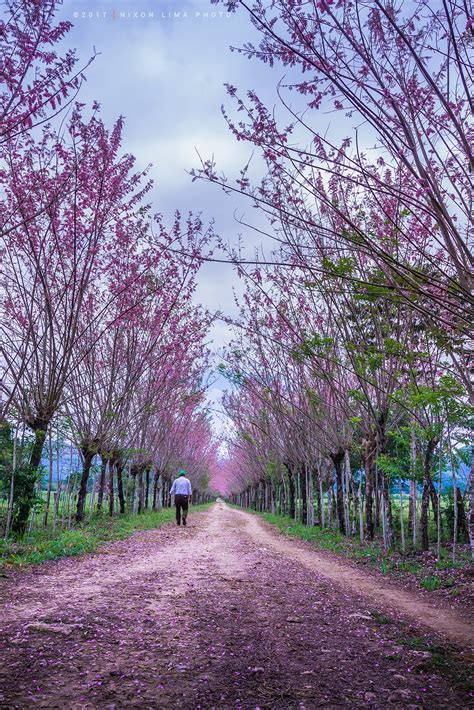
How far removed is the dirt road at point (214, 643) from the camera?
337cm

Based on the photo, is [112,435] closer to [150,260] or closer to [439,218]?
[150,260]

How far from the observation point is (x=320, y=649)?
4.45 metres

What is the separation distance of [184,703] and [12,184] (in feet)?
27.4

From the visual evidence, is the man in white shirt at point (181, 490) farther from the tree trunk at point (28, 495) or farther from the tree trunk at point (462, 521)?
the tree trunk at point (462, 521)

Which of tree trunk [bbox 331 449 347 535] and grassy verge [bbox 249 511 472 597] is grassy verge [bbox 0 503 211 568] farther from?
tree trunk [bbox 331 449 347 535]

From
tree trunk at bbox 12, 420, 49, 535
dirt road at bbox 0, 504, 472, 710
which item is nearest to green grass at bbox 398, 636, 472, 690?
dirt road at bbox 0, 504, 472, 710

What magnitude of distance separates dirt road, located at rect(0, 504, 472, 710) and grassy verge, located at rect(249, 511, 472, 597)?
1.19 m

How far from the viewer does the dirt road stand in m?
3.37

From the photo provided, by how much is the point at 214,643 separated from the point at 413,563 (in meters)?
7.14

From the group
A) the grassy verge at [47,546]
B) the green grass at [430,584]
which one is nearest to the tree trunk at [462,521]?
the green grass at [430,584]

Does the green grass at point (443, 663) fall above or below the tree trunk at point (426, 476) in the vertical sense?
below

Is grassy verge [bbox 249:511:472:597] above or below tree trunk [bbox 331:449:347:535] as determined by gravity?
below

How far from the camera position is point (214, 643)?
445 cm

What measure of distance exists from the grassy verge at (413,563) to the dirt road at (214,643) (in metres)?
1.19
